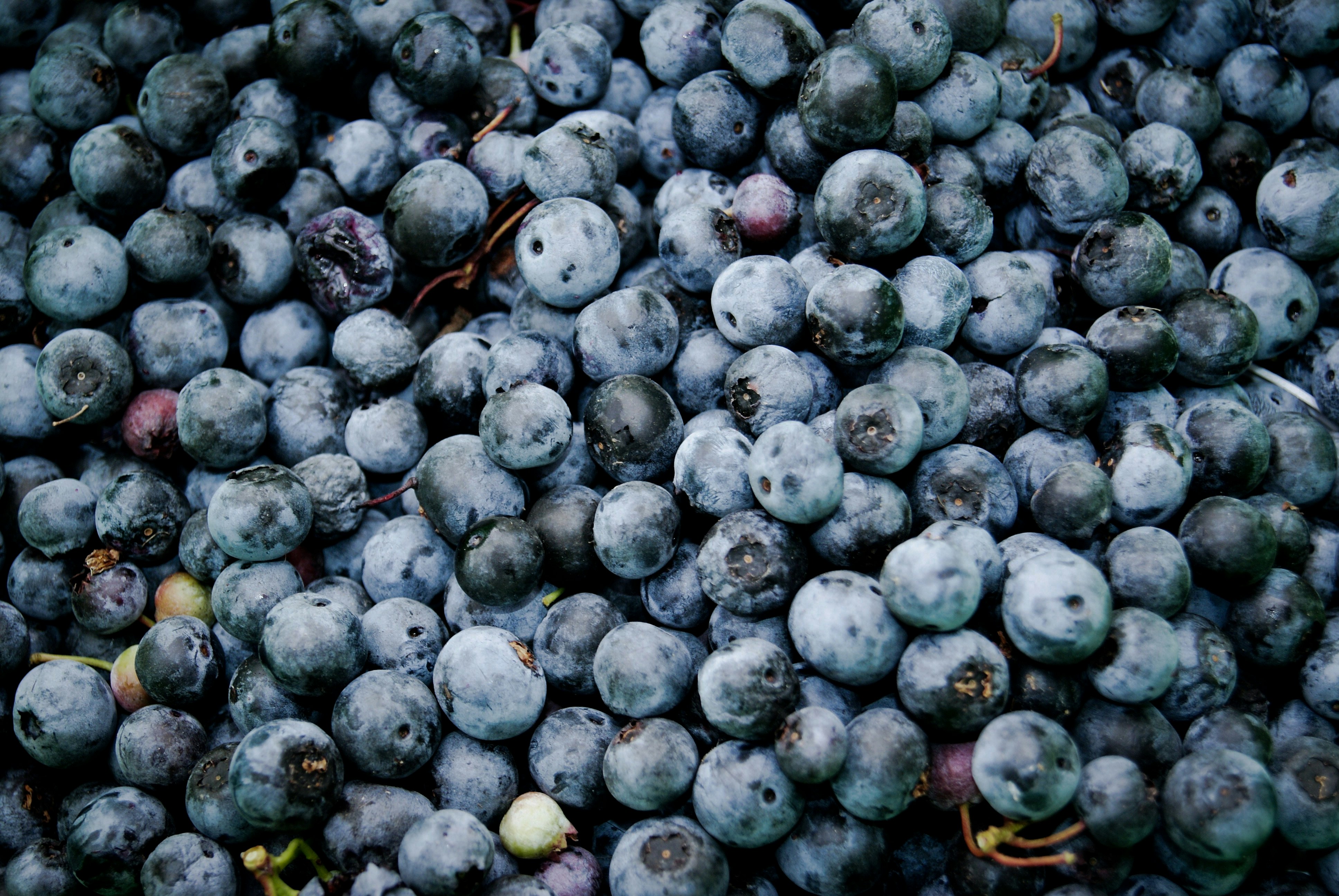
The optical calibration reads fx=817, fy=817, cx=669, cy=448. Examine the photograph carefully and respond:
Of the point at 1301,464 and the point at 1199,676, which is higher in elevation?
the point at 1301,464

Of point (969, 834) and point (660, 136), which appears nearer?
point (969, 834)

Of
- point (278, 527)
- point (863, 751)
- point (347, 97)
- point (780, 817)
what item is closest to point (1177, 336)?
point (863, 751)

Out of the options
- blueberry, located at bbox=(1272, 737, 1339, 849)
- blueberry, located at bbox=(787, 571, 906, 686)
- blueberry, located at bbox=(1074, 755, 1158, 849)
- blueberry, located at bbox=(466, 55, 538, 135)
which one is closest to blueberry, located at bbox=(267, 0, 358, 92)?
blueberry, located at bbox=(466, 55, 538, 135)

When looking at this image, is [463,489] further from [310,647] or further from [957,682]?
[957,682]

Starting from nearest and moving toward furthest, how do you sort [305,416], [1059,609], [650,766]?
[1059,609] < [650,766] < [305,416]

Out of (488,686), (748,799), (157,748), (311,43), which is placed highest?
(311,43)

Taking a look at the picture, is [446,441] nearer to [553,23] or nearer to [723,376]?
[723,376]

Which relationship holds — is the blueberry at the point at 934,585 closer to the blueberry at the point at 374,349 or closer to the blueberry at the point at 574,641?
the blueberry at the point at 574,641

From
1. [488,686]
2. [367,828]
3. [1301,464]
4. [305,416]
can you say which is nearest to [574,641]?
[488,686]
